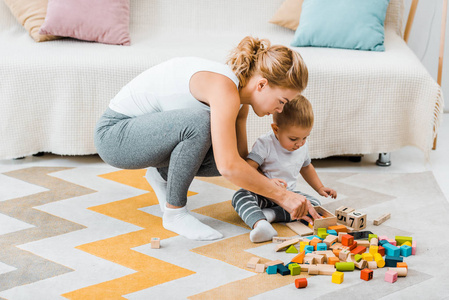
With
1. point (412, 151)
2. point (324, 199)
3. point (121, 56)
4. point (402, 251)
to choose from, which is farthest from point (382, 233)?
point (121, 56)

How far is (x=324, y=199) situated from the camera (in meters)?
2.21

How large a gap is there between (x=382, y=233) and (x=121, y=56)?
4.44 feet

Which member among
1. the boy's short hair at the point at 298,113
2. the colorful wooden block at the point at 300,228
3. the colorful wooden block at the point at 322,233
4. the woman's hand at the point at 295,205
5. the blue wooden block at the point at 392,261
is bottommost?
the colorful wooden block at the point at 300,228

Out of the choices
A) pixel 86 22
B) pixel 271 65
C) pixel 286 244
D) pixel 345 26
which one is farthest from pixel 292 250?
pixel 86 22

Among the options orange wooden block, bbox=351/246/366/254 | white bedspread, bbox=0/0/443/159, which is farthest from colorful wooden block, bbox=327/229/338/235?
white bedspread, bbox=0/0/443/159

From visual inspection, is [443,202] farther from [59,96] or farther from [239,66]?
[59,96]

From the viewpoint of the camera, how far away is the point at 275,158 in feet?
6.55

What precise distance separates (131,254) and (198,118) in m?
0.45

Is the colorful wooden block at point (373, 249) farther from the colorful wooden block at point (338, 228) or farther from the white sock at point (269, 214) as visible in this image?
the white sock at point (269, 214)

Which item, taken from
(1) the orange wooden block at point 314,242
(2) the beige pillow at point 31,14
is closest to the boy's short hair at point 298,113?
(1) the orange wooden block at point 314,242

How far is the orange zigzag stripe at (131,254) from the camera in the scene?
1.47 m

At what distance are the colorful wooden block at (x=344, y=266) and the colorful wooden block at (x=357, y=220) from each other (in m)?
0.32

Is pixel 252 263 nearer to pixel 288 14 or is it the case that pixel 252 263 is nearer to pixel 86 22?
pixel 86 22

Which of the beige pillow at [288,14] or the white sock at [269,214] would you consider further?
the beige pillow at [288,14]
